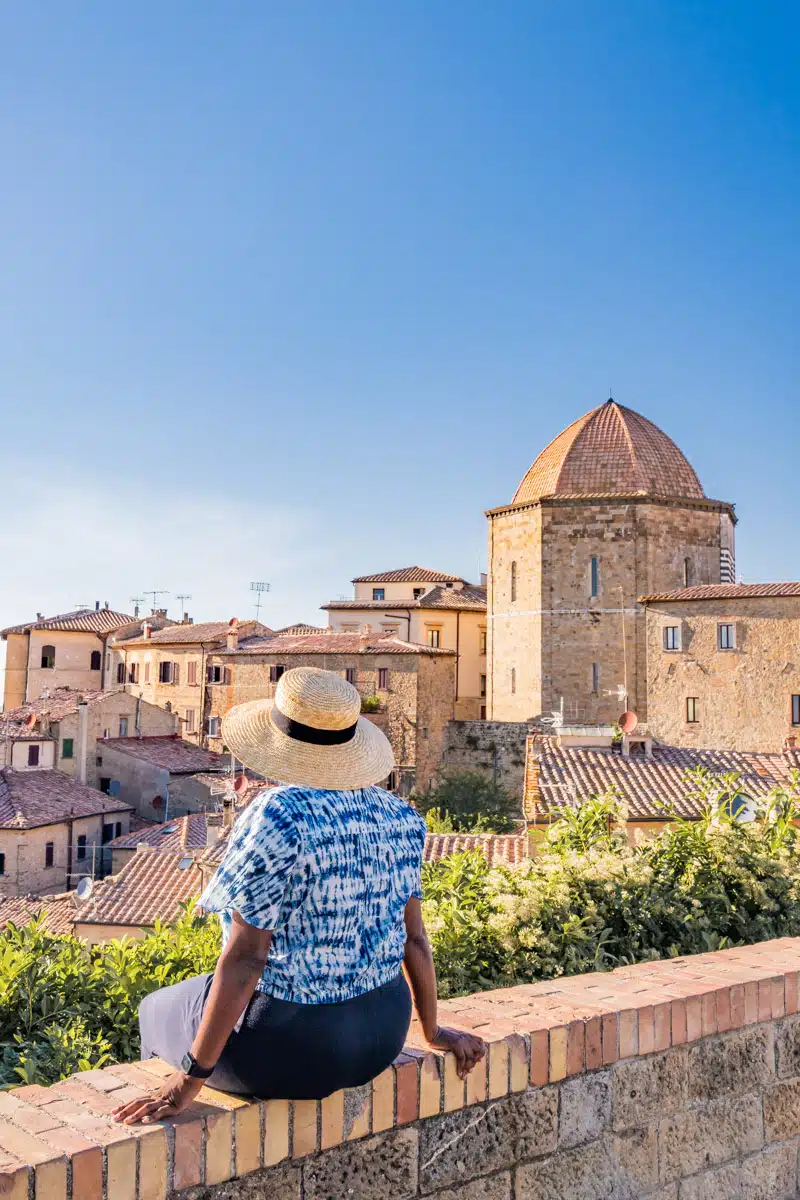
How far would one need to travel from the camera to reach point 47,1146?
7.32 feet

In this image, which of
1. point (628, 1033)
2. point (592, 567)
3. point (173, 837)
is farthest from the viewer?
point (592, 567)

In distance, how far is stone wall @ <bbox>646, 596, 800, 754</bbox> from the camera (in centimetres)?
2983

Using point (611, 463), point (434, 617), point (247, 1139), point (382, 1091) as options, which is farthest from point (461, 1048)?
point (434, 617)

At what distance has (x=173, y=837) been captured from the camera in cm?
2848

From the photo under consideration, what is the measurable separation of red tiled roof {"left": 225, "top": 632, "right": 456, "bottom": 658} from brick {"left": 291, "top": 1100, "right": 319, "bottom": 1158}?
119 feet

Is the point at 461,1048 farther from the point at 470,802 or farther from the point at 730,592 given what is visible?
the point at 470,802

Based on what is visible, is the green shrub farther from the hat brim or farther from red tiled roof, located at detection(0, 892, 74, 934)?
the hat brim

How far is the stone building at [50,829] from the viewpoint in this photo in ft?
103

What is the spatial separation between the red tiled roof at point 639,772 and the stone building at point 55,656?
4125cm

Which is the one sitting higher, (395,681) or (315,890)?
(395,681)

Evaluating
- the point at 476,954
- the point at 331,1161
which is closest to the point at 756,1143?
the point at 476,954

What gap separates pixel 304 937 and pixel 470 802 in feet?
106

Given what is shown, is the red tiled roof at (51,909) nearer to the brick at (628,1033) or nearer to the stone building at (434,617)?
the brick at (628,1033)

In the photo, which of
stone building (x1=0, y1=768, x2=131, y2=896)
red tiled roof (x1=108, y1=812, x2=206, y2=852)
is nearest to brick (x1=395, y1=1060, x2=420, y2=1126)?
red tiled roof (x1=108, y1=812, x2=206, y2=852)
